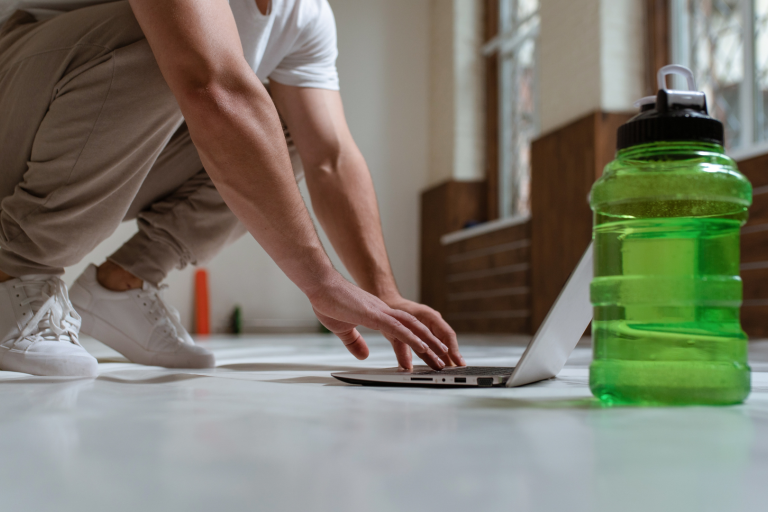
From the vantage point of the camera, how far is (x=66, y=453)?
448mm

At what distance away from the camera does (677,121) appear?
0.58 meters

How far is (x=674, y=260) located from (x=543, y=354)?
25 cm

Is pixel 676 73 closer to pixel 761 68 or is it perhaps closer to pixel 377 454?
pixel 377 454

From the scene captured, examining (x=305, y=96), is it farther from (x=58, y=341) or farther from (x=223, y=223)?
(x=58, y=341)

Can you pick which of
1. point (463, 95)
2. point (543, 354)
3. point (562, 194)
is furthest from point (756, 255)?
point (463, 95)

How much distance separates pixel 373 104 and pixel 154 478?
5.74 meters

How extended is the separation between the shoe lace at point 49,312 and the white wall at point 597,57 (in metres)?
3.32

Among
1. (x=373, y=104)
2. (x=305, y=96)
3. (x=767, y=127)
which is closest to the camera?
(x=305, y=96)

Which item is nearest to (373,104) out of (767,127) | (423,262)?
(423,262)

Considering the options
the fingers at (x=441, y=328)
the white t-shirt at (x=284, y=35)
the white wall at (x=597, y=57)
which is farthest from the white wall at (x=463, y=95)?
the fingers at (x=441, y=328)

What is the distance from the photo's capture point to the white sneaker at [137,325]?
1273 millimetres

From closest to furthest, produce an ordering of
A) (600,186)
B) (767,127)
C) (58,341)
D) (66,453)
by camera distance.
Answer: (66,453)
(600,186)
(58,341)
(767,127)

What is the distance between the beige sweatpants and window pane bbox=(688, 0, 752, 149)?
3.09 m

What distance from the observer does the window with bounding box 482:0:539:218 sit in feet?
16.9
